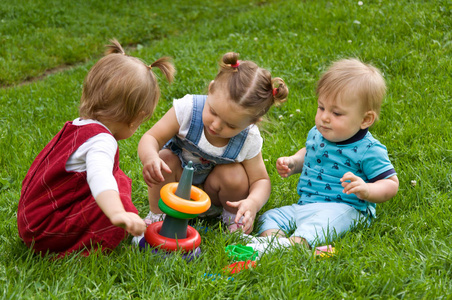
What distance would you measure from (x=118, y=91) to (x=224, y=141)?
76cm

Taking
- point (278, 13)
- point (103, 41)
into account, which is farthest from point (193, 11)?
point (278, 13)

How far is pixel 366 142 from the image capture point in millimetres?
2842

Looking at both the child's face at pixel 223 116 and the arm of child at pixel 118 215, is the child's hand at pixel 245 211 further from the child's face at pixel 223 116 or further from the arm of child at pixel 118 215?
the arm of child at pixel 118 215

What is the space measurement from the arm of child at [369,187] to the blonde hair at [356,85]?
431mm

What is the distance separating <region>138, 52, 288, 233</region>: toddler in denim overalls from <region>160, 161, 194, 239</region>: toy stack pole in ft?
1.01

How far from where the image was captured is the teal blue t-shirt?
2797mm

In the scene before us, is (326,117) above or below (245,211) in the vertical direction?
above

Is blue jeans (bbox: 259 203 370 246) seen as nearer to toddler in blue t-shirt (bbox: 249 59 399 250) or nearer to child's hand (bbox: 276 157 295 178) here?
toddler in blue t-shirt (bbox: 249 59 399 250)

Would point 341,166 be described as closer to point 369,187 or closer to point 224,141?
point 369,187

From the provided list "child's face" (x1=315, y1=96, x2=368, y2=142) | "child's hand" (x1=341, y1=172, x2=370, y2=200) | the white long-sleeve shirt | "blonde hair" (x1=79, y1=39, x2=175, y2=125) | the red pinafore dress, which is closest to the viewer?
the white long-sleeve shirt

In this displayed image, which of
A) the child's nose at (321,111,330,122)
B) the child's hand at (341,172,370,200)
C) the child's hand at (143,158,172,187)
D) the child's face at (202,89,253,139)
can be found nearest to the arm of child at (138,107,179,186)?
the child's hand at (143,158,172,187)

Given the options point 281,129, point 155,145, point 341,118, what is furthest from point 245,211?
point 281,129

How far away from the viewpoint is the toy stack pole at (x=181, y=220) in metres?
2.22

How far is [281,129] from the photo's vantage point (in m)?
4.19
